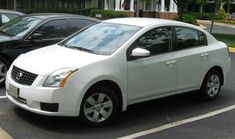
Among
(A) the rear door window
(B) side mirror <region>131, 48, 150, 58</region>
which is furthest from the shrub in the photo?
(B) side mirror <region>131, 48, 150, 58</region>

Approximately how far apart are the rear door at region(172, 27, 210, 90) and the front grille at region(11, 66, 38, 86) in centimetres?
244

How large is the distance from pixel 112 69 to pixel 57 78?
851 mm

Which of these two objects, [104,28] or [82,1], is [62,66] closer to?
[104,28]

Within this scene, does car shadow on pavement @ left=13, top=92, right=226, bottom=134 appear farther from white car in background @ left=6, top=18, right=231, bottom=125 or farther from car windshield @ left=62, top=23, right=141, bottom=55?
car windshield @ left=62, top=23, right=141, bottom=55

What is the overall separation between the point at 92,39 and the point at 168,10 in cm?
4644

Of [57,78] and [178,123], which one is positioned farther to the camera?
[178,123]

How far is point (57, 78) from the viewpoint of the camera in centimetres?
579

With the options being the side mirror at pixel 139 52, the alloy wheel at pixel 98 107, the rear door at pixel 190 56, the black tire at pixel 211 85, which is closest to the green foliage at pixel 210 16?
the black tire at pixel 211 85

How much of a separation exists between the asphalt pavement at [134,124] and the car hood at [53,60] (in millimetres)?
786

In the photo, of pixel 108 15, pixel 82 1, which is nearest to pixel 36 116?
pixel 108 15

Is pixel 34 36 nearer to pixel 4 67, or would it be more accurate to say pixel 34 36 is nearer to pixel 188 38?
pixel 4 67

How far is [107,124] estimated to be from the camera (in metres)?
6.32

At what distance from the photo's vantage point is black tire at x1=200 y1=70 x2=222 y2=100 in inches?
310

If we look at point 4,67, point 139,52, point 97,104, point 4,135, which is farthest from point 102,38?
point 4,67
